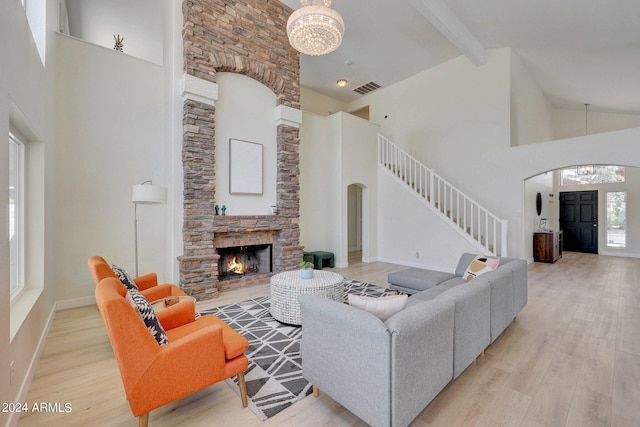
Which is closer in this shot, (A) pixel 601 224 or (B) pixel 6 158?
(B) pixel 6 158

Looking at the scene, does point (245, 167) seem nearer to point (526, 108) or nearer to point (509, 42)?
point (509, 42)

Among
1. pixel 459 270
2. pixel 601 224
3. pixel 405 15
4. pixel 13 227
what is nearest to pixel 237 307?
pixel 13 227

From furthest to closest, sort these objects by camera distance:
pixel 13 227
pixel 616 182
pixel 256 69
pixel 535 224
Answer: pixel 616 182 → pixel 535 224 → pixel 256 69 → pixel 13 227

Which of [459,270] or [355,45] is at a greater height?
[355,45]

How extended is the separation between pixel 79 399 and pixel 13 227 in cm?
174

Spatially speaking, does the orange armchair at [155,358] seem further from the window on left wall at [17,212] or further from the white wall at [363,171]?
the white wall at [363,171]

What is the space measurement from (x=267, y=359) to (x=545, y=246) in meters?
7.52

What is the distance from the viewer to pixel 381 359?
58.9 inches

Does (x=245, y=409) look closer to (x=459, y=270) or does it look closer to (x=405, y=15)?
(x=459, y=270)

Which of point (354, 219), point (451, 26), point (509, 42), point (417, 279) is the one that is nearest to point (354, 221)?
point (354, 219)

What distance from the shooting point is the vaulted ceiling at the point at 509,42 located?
14.7 feet

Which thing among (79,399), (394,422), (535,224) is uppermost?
(535,224)

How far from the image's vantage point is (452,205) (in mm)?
6758

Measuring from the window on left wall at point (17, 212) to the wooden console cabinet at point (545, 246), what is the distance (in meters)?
9.38
